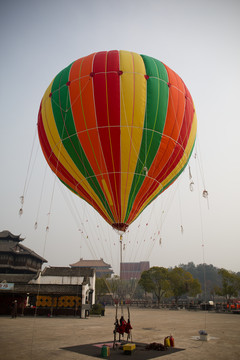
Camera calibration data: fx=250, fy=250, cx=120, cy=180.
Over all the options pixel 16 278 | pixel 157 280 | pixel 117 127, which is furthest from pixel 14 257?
pixel 117 127

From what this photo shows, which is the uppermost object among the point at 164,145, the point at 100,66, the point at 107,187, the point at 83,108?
the point at 100,66

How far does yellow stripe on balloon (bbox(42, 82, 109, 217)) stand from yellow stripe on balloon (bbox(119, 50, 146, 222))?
1.94 metres

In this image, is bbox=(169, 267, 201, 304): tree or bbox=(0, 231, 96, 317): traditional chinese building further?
bbox=(169, 267, 201, 304): tree

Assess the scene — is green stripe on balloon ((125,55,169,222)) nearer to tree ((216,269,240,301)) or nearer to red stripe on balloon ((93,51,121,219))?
red stripe on balloon ((93,51,121,219))

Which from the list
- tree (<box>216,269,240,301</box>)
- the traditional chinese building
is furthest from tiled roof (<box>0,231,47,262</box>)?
tree (<box>216,269,240,301</box>)

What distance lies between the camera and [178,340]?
12586 mm

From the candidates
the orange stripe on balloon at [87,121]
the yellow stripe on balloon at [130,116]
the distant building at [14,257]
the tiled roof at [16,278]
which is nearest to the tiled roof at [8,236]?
the distant building at [14,257]

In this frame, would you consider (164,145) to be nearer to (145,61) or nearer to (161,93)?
(161,93)

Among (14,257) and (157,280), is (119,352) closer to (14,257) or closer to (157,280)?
(14,257)

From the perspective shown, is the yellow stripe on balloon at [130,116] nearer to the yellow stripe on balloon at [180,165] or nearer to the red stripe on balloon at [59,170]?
the yellow stripe on balloon at [180,165]

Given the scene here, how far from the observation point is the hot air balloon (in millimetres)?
11953

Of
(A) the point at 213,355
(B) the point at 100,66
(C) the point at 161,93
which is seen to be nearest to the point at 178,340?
(A) the point at 213,355

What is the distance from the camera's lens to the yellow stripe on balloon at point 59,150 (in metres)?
13.0

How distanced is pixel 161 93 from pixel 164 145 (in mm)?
2575
